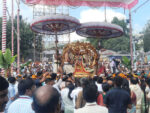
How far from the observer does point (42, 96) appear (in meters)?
1.67

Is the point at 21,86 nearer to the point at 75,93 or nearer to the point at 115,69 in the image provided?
the point at 75,93

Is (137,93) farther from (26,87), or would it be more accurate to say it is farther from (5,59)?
(5,59)

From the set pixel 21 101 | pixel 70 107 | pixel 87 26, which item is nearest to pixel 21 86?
pixel 21 101

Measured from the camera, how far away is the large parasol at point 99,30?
15250 mm

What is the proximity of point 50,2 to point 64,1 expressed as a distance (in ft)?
4.70

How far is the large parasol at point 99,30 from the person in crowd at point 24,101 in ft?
42.2

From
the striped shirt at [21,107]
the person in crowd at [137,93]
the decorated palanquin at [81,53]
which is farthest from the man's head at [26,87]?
the decorated palanquin at [81,53]

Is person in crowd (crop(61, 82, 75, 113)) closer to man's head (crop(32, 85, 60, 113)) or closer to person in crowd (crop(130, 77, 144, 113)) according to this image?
person in crowd (crop(130, 77, 144, 113))

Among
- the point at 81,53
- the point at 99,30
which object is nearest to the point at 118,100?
the point at 81,53

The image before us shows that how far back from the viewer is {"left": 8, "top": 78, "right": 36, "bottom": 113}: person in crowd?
103 inches

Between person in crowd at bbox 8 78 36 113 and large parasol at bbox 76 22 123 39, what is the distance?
12.9 m

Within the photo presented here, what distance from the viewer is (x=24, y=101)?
8.88 ft

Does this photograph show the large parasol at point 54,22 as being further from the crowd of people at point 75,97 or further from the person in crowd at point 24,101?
the person in crowd at point 24,101

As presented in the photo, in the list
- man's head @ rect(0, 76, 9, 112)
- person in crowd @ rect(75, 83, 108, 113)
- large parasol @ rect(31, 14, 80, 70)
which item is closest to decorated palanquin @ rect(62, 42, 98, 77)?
large parasol @ rect(31, 14, 80, 70)
